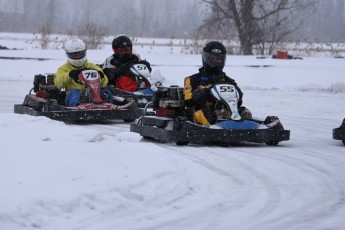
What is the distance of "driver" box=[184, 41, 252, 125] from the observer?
9484mm

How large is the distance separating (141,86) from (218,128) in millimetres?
5604

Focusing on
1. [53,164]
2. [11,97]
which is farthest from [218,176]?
[11,97]

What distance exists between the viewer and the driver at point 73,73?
11.8 metres

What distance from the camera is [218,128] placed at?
30.1 feet

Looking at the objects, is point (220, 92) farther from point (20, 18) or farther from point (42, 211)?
point (20, 18)

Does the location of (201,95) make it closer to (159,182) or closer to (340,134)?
(340,134)

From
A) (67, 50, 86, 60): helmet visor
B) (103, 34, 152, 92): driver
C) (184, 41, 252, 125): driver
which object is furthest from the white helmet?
(184, 41, 252, 125): driver

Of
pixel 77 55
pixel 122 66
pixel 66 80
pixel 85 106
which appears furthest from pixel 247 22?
pixel 85 106

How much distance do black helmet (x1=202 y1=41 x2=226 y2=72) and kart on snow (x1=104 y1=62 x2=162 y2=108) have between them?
4268 mm

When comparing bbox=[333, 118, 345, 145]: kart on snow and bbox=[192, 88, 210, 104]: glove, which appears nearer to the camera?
bbox=[192, 88, 210, 104]: glove

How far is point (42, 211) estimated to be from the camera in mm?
4961

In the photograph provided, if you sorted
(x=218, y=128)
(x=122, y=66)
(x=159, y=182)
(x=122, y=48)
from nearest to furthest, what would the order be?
(x=159, y=182) < (x=218, y=128) < (x=122, y=66) < (x=122, y=48)

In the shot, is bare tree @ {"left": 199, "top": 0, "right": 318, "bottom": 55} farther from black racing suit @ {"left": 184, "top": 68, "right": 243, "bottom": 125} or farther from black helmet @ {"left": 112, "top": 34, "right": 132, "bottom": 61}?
black racing suit @ {"left": 184, "top": 68, "right": 243, "bottom": 125}

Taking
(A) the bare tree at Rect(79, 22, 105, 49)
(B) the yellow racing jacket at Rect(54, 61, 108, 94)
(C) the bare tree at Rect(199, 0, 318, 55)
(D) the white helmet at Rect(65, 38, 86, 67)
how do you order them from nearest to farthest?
1. (B) the yellow racing jacket at Rect(54, 61, 108, 94)
2. (D) the white helmet at Rect(65, 38, 86, 67)
3. (C) the bare tree at Rect(199, 0, 318, 55)
4. (A) the bare tree at Rect(79, 22, 105, 49)
